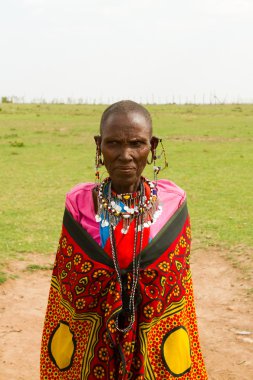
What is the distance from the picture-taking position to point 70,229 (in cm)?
221

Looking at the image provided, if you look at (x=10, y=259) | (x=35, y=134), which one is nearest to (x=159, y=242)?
(x=10, y=259)

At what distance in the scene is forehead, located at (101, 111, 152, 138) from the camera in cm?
207

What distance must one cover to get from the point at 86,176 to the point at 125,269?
365 inches

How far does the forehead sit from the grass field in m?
4.43

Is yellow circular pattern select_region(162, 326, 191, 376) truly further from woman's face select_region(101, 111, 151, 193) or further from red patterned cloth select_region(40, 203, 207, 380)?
woman's face select_region(101, 111, 151, 193)

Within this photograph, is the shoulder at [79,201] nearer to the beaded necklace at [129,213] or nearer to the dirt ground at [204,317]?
the beaded necklace at [129,213]

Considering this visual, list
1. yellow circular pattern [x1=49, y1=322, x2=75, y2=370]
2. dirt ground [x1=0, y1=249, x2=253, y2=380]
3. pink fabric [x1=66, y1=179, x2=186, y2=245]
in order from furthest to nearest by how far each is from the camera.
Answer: dirt ground [x1=0, y1=249, x2=253, y2=380]
yellow circular pattern [x1=49, y1=322, x2=75, y2=370]
pink fabric [x1=66, y1=179, x2=186, y2=245]

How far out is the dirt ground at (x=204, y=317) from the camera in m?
4.11

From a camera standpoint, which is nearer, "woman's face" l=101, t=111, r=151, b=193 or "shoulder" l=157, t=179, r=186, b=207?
"woman's face" l=101, t=111, r=151, b=193

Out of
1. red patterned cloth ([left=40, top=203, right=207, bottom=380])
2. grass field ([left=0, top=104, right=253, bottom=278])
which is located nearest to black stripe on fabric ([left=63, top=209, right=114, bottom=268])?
red patterned cloth ([left=40, top=203, right=207, bottom=380])

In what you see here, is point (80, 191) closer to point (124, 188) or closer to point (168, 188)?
point (124, 188)

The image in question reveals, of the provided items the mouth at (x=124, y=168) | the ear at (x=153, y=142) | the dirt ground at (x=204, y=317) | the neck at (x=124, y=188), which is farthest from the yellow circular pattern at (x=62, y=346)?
the dirt ground at (x=204, y=317)

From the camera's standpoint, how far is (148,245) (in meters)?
2.12

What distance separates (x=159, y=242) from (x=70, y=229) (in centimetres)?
36
